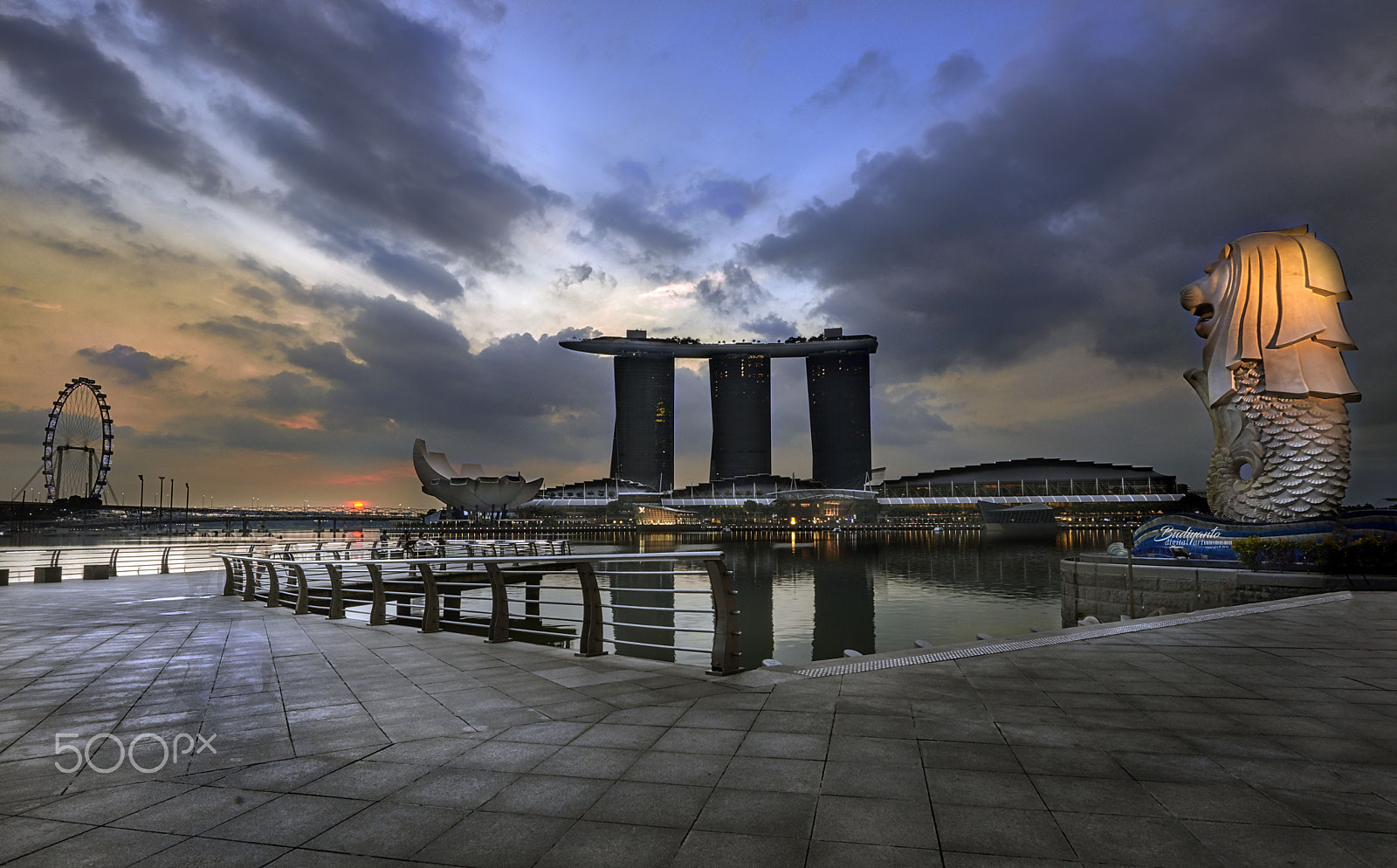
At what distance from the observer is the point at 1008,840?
10.2 feet

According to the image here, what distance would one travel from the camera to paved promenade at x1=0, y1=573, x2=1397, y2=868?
10.1ft

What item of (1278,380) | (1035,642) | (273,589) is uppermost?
(1278,380)

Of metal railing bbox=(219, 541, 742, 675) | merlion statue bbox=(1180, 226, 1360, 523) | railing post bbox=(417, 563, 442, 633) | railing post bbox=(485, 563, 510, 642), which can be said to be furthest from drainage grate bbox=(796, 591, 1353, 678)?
merlion statue bbox=(1180, 226, 1360, 523)

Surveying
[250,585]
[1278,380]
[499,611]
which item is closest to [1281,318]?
[1278,380]

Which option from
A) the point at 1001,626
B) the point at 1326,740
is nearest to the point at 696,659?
the point at 1001,626

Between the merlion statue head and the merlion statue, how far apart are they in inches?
1.4

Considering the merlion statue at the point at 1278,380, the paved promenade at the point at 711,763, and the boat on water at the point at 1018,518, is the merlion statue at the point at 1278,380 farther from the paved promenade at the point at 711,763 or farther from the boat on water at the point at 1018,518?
the boat on water at the point at 1018,518

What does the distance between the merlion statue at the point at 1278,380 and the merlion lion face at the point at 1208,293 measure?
0.08 metres

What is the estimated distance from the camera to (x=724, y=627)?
6.71 meters

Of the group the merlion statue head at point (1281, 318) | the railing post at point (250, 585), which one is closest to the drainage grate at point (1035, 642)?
the railing post at point (250, 585)

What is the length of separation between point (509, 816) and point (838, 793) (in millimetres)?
1724

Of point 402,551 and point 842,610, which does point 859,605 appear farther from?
point 402,551

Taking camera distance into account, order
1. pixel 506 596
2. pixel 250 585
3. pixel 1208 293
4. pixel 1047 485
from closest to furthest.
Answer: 1. pixel 506 596
2. pixel 250 585
3. pixel 1208 293
4. pixel 1047 485

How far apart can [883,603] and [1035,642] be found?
2668 centimetres
